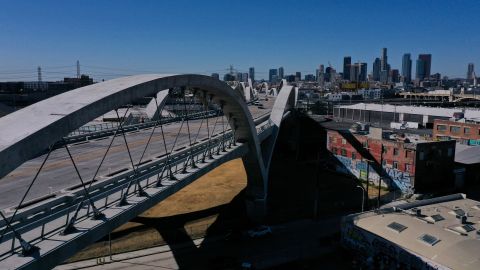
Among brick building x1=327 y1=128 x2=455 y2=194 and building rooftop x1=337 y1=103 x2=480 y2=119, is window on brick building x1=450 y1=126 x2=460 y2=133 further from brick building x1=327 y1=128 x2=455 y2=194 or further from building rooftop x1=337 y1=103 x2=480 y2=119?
building rooftop x1=337 y1=103 x2=480 y2=119

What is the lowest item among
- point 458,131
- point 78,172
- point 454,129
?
point 458,131

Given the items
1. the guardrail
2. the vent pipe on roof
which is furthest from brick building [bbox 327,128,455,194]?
the guardrail

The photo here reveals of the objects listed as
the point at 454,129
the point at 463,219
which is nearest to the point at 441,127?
the point at 454,129

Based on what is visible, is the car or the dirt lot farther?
the car

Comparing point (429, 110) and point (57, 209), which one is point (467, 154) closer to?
point (429, 110)

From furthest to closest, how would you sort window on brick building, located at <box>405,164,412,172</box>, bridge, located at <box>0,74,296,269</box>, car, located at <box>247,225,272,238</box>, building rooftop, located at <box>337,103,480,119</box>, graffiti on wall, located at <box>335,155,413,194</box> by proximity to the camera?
building rooftop, located at <box>337,103,480,119</box>, graffiti on wall, located at <box>335,155,413,194</box>, window on brick building, located at <box>405,164,412,172</box>, car, located at <box>247,225,272,238</box>, bridge, located at <box>0,74,296,269</box>

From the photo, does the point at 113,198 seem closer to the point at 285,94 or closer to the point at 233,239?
the point at 233,239

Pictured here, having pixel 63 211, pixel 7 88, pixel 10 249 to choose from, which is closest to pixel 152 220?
pixel 63 211
